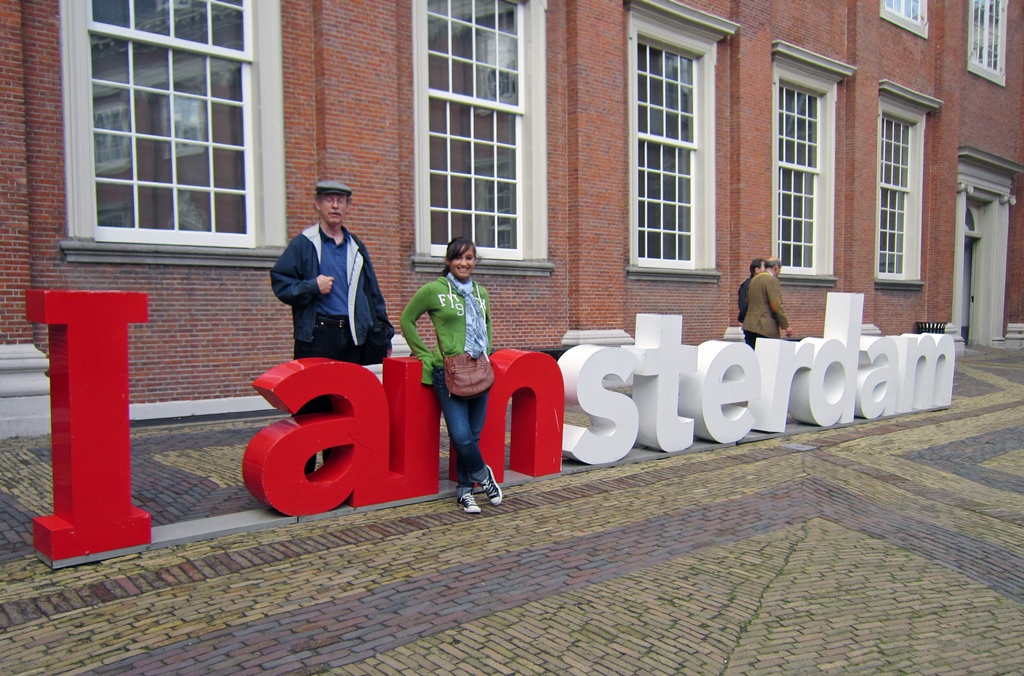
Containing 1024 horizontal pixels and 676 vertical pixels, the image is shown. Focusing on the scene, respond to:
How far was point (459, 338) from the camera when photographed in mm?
5105

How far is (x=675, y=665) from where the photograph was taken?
3.07m

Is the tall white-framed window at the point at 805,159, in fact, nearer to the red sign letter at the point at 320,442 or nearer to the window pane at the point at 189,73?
the window pane at the point at 189,73

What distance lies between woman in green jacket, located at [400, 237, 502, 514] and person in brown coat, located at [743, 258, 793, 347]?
521cm

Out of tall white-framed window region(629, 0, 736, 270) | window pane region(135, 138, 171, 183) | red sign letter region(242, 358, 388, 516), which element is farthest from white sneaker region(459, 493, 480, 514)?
tall white-framed window region(629, 0, 736, 270)

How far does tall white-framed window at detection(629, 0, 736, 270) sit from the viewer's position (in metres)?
13.1

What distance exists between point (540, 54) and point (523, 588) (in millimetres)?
9458

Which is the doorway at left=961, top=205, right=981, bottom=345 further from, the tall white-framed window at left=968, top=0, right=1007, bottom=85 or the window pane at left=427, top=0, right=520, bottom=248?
the window pane at left=427, top=0, right=520, bottom=248

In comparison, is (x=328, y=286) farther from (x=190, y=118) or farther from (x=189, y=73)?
(x=189, y=73)

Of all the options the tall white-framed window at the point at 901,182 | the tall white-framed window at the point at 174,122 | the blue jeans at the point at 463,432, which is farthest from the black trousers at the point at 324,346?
the tall white-framed window at the point at 901,182

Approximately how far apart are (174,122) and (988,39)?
2153 centimetres

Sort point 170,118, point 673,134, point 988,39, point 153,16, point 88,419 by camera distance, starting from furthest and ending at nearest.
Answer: point 988,39
point 673,134
point 170,118
point 153,16
point 88,419

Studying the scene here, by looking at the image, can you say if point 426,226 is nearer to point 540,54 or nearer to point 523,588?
point 540,54

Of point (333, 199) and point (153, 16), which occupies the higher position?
point (153, 16)

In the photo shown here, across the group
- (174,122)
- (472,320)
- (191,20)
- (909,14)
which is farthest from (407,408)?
(909,14)
